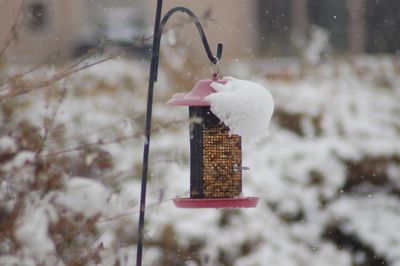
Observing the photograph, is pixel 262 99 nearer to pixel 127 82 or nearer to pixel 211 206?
pixel 211 206

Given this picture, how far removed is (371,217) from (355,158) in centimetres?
53

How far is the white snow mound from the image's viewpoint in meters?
3.36

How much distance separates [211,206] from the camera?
345 centimetres

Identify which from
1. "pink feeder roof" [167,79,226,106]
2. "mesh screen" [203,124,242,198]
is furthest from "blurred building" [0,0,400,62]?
"pink feeder roof" [167,79,226,106]

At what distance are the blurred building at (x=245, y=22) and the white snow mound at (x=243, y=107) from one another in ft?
45.6

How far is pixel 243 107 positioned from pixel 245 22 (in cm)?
1820

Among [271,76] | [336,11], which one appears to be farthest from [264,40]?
[271,76]

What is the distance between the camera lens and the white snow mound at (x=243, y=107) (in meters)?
3.36

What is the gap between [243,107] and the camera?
3365mm

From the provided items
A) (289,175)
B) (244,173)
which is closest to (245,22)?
(289,175)

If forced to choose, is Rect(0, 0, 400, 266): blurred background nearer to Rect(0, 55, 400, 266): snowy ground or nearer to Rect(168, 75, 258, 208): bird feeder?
Rect(0, 55, 400, 266): snowy ground

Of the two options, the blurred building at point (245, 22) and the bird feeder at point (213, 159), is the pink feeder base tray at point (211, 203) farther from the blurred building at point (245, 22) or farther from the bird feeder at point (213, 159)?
the blurred building at point (245, 22)

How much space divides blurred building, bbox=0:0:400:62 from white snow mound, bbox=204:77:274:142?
45.6 feet

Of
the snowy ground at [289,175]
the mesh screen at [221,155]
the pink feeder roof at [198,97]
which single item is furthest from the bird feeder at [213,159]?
the snowy ground at [289,175]
